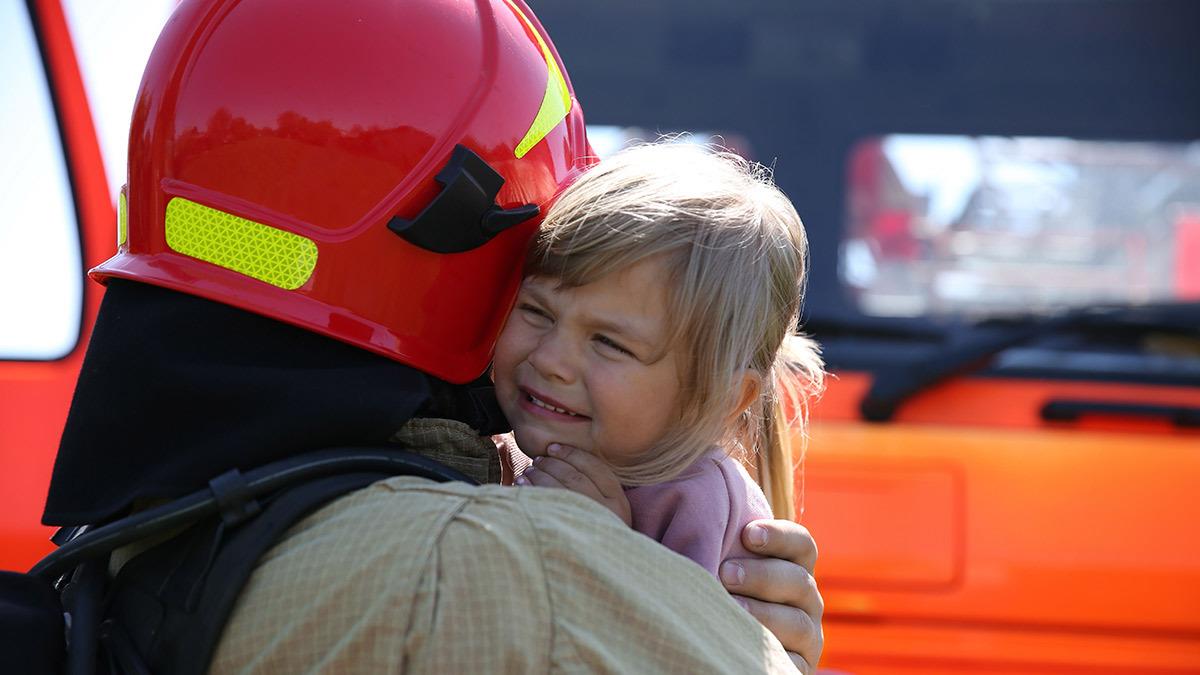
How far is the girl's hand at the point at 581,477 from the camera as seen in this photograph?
161cm

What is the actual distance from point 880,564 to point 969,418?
0.38 metres

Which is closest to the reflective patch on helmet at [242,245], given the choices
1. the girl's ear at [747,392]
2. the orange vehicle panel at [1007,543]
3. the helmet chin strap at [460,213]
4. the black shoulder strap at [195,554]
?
the helmet chin strap at [460,213]

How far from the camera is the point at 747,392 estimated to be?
73.6 inches

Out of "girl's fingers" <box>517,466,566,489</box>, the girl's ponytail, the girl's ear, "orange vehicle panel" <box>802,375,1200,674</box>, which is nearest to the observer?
"girl's fingers" <box>517,466,566,489</box>

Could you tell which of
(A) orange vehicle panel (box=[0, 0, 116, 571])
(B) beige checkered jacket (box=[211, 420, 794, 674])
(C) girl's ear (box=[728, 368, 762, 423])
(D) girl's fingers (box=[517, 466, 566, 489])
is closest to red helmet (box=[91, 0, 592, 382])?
(D) girl's fingers (box=[517, 466, 566, 489])

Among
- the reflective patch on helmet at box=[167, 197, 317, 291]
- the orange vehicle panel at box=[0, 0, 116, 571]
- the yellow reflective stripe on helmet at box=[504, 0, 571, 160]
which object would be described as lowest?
the orange vehicle panel at box=[0, 0, 116, 571]

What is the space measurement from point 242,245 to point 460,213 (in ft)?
0.81

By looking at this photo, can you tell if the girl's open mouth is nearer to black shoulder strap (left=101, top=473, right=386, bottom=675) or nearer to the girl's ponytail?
the girl's ponytail

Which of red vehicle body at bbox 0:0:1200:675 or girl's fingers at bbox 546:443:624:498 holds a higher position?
girl's fingers at bbox 546:443:624:498

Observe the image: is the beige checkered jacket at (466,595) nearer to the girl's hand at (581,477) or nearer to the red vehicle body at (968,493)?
the girl's hand at (581,477)

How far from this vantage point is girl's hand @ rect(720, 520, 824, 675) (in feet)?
5.52

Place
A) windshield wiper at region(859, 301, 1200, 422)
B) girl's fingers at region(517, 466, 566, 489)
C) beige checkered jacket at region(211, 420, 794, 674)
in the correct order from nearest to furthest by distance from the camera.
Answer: beige checkered jacket at region(211, 420, 794, 674), girl's fingers at region(517, 466, 566, 489), windshield wiper at region(859, 301, 1200, 422)

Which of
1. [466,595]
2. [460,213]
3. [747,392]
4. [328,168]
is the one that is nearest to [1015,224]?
[747,392]

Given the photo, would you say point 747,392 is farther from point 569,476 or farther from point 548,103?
point 548,103
